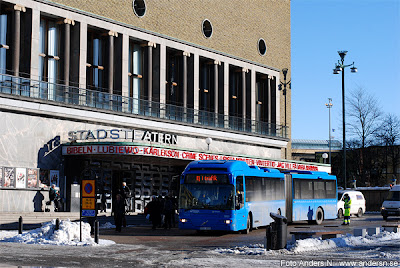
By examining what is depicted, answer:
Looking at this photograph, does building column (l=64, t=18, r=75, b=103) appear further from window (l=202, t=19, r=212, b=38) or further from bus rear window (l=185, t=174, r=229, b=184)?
bus rear window (l=185, t=174, r=229, b=184)

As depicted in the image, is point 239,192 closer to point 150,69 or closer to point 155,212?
point 155,212

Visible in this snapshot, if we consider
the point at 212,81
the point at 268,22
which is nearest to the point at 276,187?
the point at 212,81

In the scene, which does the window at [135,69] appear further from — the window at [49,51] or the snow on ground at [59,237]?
the snow on ground at [59,237]

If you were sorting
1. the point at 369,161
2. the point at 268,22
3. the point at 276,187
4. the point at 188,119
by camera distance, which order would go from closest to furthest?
the point at 276,187 → the point at 188,119 → the point at 268,22 → the point at 369,161

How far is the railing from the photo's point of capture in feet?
127

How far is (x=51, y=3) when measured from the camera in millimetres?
41406

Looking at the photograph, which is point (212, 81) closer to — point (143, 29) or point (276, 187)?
point (143, 29)

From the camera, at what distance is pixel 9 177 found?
124 ft

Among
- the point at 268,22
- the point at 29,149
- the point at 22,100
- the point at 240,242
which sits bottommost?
the point at 240,242

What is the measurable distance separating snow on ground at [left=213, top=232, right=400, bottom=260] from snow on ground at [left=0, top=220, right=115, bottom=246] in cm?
546

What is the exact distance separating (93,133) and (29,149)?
182 inches

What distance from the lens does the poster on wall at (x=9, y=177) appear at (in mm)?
37500

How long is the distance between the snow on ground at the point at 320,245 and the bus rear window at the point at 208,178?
7.36 metres

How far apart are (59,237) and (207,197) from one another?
24.4 ft
